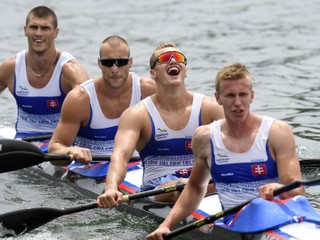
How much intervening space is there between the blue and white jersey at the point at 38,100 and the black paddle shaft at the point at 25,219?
2.80 meters

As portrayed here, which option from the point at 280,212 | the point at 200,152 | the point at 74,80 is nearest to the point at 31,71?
the point at 74,80

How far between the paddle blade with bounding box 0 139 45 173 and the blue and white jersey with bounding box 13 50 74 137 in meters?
1.86

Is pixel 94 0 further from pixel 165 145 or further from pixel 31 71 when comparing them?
pixel 165 145

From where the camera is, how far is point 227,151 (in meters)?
7.02

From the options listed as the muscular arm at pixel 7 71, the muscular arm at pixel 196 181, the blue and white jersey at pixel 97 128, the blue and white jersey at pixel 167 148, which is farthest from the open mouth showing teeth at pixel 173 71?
the muscular arm at pixel 7 71

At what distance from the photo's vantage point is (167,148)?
835 centimetres

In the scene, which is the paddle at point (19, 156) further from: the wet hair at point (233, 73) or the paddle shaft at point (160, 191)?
the wet hair at point (233, 73)

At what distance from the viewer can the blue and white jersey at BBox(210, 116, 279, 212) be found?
272 inches

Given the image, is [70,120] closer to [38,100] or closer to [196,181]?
[38,100]

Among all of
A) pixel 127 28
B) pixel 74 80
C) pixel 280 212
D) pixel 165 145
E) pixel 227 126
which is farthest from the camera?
pixel 127 28

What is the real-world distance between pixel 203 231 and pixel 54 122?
12.6 feet

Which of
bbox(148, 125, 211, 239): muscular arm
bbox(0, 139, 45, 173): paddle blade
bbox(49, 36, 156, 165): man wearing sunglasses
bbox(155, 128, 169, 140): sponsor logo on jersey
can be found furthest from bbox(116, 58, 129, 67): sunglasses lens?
bbox(148, 125, 211, 239): muscular arm

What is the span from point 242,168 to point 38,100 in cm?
418

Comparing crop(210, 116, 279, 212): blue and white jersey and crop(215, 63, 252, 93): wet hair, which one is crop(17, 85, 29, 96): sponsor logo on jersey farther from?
crop(215, 63, 252, 93): wet hair
